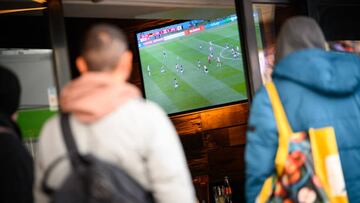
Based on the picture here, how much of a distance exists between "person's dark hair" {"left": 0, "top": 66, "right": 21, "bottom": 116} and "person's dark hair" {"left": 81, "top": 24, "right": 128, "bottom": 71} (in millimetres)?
642

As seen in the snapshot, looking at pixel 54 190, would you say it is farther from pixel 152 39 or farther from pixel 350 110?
pixel 152 39

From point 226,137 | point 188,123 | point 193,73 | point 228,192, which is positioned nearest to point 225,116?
point 226,137

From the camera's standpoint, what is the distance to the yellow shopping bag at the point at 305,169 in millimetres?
2039


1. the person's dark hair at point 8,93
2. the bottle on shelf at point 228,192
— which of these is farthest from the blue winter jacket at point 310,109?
the bottle on shelf at point 228,192

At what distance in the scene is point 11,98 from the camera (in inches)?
88.2

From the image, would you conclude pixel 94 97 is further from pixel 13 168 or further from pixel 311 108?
pixel 311 108

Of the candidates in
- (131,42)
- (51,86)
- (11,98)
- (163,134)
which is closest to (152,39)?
(131,42)

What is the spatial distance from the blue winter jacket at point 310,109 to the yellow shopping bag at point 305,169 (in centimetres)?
4

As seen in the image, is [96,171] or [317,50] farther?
[317,50]

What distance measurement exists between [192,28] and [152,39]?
53cm

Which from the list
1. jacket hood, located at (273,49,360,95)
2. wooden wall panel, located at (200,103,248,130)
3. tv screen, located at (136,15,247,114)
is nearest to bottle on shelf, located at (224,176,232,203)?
wooden wall panel, located at (200,103,248,130)

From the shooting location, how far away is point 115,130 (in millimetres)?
1702

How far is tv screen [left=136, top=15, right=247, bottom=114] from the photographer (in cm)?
581

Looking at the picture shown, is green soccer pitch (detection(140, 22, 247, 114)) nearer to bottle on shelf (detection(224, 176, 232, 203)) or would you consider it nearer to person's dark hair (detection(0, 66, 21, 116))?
bottle on shelf (detection(224, 176, 232, 203))
